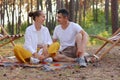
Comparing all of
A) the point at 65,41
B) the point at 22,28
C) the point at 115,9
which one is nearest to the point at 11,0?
the point at 22,28

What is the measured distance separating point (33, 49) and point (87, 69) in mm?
1028

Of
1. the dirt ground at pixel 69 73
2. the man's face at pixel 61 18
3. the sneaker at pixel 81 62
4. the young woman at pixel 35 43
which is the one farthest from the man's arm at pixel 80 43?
the young woman at pixel 35 43

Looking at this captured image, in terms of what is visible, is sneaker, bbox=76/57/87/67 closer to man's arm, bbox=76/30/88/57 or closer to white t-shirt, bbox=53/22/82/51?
man's arm, bbox=76/30/88/57

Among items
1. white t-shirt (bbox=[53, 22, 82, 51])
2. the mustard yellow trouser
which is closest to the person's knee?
white t-shirt (bbox=[53, 22, 82, 51])

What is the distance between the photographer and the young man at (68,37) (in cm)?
555

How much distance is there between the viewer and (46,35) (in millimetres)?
5680

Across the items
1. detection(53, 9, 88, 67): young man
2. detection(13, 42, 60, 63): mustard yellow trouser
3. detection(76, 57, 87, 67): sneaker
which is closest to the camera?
detection(76, 57, 87, 67): sneaker

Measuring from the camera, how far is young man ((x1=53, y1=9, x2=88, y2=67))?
18.2 feet

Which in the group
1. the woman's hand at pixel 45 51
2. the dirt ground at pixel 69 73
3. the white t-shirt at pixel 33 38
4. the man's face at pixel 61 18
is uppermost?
the man's face at pixel 61 18

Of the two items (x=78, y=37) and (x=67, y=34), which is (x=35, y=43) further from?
(x=78, y=37)

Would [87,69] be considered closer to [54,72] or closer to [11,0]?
[54,72]

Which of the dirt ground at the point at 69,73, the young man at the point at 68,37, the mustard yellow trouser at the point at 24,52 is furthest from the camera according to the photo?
the young man at the point at 68,37

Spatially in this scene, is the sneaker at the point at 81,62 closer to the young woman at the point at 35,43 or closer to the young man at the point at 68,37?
the young man at the point at 68,37

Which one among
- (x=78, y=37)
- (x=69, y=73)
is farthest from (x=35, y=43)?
(x=69, y=73)
